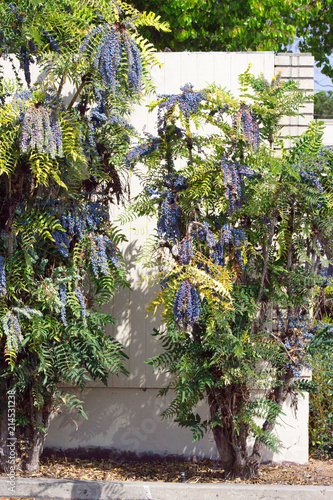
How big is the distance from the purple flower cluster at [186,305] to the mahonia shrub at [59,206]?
0.78 m

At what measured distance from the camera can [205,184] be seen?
4.06 metres

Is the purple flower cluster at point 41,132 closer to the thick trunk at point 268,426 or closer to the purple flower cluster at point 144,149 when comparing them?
the purple flower cluster at point 144,149

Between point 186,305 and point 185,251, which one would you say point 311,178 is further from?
point 186,305

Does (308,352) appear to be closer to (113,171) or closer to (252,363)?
(252,363)

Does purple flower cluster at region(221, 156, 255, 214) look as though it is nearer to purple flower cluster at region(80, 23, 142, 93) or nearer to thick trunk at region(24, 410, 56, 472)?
purple flower cluster at region(80, 23, 142, 93)

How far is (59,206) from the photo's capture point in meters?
4.40

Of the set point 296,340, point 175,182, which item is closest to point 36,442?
point 296,340

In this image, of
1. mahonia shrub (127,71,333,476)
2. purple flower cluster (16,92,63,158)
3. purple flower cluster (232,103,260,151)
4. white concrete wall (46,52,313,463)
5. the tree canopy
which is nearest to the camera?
purple flower cluster (16,92,63,158)

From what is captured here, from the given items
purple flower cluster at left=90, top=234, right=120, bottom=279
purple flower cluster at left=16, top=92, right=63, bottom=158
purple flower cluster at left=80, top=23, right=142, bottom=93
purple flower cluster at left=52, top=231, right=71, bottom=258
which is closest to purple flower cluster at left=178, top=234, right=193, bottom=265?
purple flower cluster at left=90, top=234, right=120, bottom=279

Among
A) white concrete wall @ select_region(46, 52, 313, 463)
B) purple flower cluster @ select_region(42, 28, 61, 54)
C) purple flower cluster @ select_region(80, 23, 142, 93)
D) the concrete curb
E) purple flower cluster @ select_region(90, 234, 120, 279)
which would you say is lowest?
the concrete curb

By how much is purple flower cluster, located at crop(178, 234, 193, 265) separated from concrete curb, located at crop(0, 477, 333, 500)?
5.67 ft

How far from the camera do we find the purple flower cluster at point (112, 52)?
13.0 ft

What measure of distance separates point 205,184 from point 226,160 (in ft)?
0.81

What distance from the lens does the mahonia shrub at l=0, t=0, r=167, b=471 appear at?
4.05 meters
